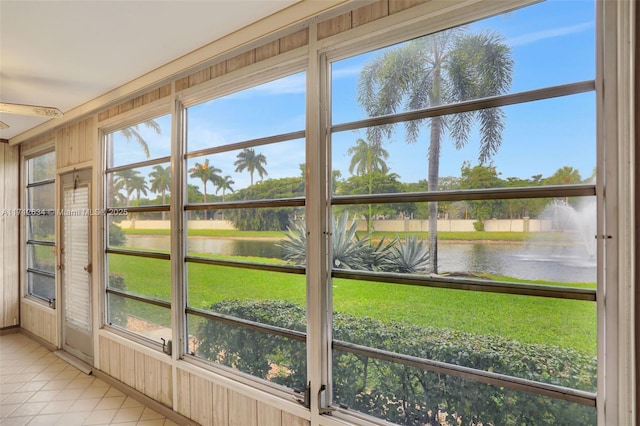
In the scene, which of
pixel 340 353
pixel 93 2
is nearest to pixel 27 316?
pixel 93 2

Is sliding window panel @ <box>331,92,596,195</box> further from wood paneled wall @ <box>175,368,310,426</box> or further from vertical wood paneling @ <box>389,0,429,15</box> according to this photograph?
wood paneled wall @ <box>175,368,310,426</box>

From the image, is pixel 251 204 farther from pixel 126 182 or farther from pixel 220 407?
pixel 126 182

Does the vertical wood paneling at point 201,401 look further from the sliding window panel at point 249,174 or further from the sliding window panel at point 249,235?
the sliding window panel at point 249,174

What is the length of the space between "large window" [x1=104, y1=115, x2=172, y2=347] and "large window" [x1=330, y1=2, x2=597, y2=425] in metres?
1.77

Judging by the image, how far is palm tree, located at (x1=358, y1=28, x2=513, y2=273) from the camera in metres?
1.57

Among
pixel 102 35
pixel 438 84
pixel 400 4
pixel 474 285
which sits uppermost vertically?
pixel 102 35

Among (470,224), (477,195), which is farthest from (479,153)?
(470,224)

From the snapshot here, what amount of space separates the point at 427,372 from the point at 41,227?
5389mm

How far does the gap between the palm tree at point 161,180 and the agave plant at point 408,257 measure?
208 centimetres

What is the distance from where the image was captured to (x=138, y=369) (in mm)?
3123

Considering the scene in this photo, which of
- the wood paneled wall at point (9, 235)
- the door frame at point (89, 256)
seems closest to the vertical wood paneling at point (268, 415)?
the door frame at point (89, 256)

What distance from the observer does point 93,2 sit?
191 cm

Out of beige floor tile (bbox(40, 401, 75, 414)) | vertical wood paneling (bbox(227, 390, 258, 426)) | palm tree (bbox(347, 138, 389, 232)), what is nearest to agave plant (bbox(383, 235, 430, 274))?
palm tree (bbox(347, 138, 389, 232))

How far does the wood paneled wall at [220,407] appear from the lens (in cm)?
215
